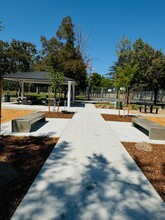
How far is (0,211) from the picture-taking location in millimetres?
2752

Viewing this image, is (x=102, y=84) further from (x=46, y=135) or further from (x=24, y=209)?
(x=24, y=209)

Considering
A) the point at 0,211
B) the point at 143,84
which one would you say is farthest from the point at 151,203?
the point at 143,84

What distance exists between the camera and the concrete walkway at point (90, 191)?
9.20 feet

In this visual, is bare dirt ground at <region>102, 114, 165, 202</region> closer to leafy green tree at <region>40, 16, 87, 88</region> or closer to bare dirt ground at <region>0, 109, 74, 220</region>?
bare dirt ground at <region>0, 109, 74, 220</region>

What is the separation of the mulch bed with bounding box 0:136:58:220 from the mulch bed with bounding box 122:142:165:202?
7.10ft

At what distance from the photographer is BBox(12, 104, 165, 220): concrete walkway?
9.20 feet

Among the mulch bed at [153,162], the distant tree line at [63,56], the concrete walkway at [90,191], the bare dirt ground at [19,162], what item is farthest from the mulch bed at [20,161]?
the distant tree line at [63,56]

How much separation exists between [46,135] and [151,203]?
15.6 ft

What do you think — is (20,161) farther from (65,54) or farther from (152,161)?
(65,54)

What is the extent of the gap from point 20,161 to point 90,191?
1906 mm

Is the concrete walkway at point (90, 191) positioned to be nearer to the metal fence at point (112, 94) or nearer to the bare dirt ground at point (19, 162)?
the bare dirt ground at point (19, 162)

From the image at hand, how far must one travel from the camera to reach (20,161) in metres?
4.61

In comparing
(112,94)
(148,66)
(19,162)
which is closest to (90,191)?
(19,162)

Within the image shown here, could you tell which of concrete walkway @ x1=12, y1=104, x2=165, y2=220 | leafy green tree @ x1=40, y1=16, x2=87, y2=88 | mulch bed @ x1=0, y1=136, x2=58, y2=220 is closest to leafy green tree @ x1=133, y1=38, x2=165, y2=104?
leafy green tree @ x1=40, y1=16, x2=87, y2=88
